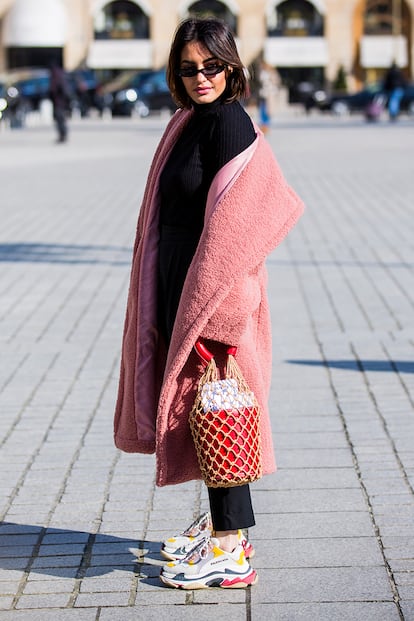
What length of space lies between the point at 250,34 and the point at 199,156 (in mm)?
61246

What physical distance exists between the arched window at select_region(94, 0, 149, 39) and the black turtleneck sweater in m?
61.5

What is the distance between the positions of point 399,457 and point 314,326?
9.54 ft

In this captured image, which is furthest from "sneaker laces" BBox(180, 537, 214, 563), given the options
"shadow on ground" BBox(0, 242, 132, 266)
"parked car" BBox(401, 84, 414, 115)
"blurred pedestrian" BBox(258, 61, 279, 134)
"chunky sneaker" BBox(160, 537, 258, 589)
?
"parked car" BBox(401, 84, 414, 115)

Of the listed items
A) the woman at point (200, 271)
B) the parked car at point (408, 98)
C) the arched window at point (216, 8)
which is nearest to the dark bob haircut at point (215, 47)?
the woman at point (200, 271)

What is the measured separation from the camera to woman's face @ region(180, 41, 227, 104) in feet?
12.3

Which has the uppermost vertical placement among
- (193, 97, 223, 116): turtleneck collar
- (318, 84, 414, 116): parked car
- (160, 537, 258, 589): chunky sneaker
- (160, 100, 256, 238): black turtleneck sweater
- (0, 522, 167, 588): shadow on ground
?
(193, 97, 223, 116): turtleneck collar

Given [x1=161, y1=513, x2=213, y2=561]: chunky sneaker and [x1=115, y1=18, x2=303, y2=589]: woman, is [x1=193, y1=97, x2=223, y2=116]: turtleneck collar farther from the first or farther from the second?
[x1=161, y1=513, x2=213, y2=561]: chunky sneaker

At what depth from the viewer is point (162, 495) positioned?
5.00 meters

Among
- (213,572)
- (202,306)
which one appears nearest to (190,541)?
(213,572)

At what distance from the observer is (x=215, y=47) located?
12.3 feet

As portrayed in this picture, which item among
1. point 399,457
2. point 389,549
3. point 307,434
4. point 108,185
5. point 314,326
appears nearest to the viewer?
point 389,549

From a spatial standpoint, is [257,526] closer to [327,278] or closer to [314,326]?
[314,326]

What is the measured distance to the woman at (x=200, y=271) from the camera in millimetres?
3734

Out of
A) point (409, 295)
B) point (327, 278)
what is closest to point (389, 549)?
point (409, 295)
